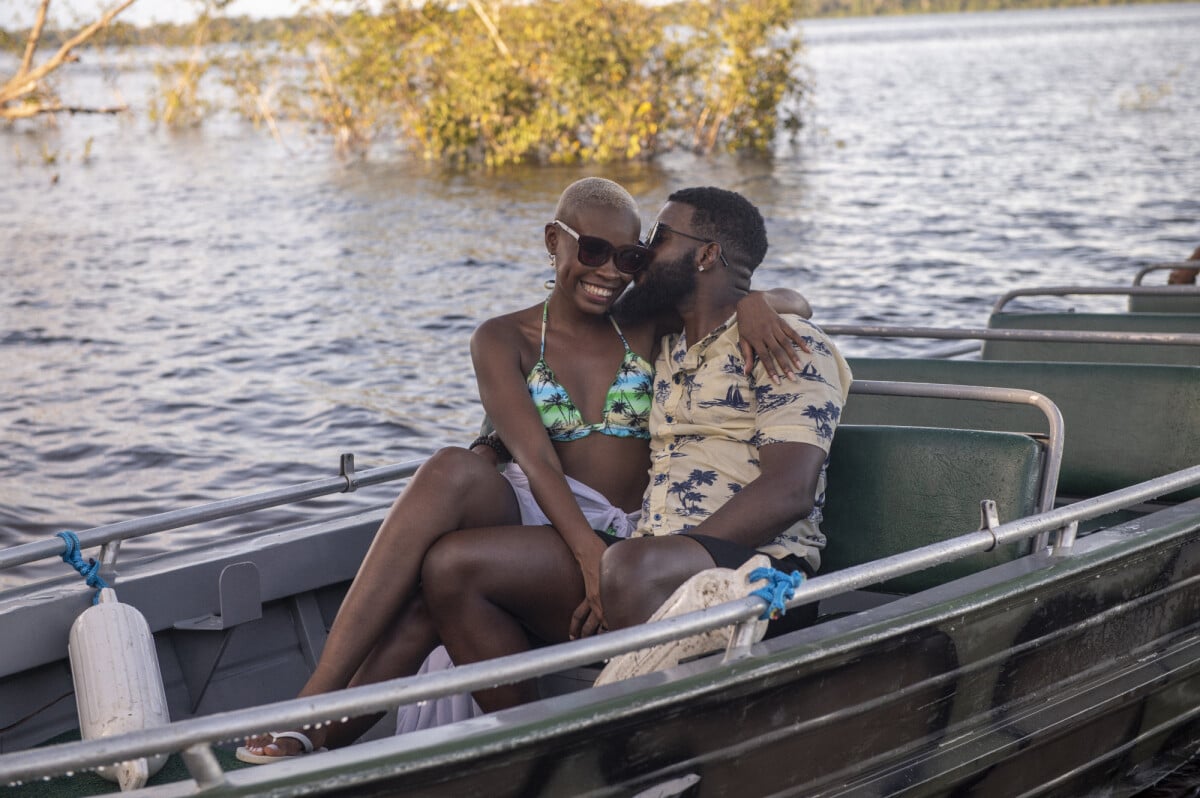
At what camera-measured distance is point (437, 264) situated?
13594 millimetres

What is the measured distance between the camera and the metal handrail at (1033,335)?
4.11 m

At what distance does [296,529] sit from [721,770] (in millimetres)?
1790

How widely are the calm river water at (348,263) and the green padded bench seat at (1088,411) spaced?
9.85ft

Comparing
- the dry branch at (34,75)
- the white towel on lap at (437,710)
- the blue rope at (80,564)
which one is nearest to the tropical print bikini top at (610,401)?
the white towel on lap at (437,710)

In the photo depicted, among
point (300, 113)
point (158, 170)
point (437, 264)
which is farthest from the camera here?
point (300, 113)

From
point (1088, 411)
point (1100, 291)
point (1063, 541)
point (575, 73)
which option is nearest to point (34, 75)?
point (1100, 291)

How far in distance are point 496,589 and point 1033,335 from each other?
2190mm

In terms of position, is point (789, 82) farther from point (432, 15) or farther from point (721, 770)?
point (721, 770)

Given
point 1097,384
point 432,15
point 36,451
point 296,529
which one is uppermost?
point 432,15

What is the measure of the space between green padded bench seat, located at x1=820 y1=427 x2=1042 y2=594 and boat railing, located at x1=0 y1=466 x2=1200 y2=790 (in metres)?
0.58

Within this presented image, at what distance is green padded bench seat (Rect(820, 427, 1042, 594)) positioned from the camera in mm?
3082

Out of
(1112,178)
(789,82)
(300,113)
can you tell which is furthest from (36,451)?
(300,113)

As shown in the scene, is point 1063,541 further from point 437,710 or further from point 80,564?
point 80,564

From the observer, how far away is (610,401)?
3221 mm
